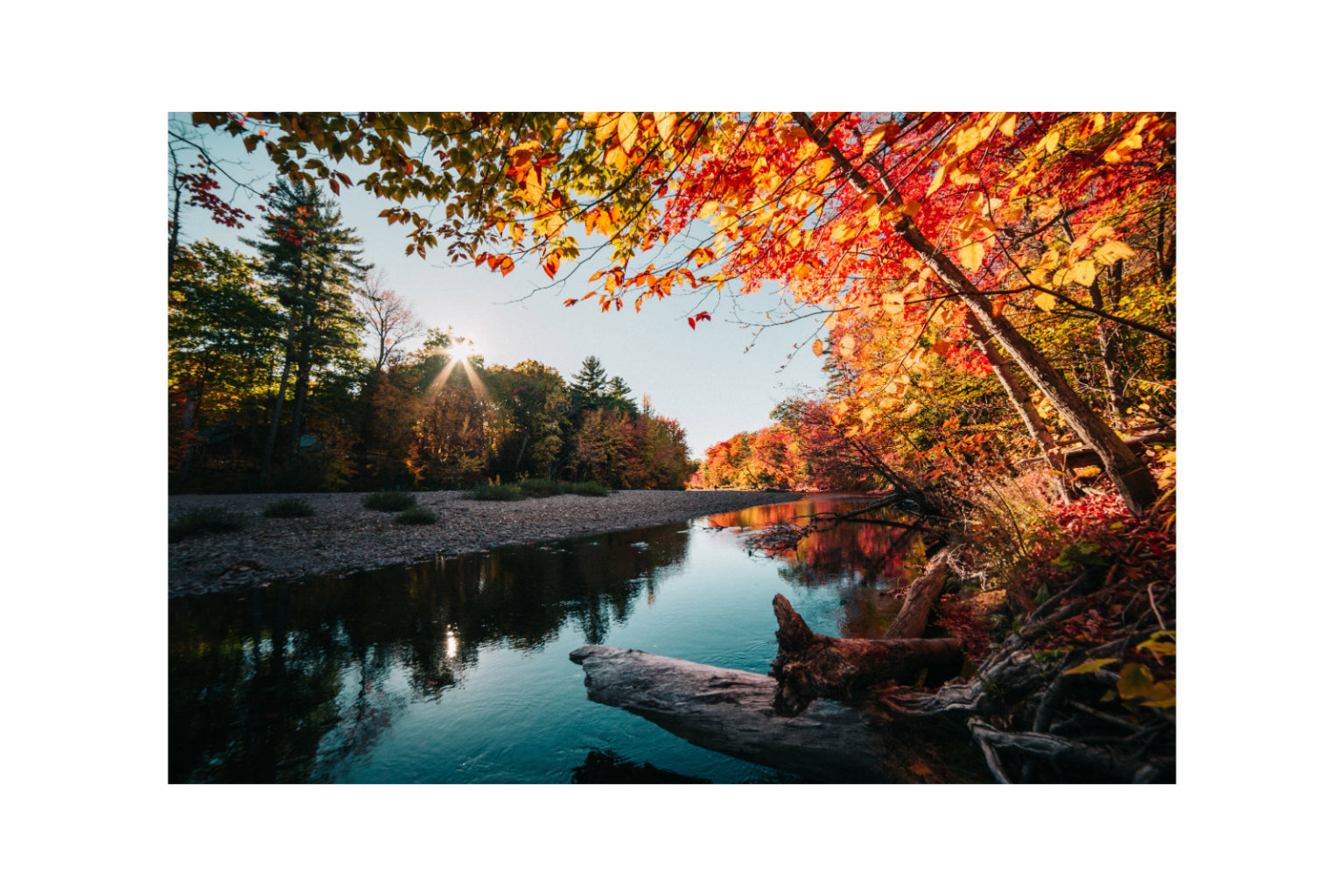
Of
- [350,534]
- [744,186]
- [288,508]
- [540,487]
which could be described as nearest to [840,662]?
[744,186]

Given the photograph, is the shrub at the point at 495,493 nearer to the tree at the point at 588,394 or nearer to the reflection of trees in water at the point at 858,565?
the tree at the point at 588,394

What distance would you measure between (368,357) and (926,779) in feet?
21.6

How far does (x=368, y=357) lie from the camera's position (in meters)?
5.24

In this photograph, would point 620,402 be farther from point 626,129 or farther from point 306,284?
point 626,129

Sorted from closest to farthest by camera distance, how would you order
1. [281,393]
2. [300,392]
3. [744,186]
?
[744,186], [281,393], [300,392]

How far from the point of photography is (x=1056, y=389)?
2453 millimetres

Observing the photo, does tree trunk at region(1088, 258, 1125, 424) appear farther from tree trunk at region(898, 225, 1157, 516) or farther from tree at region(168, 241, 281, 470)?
tree at region(168, 241, 281, 470)

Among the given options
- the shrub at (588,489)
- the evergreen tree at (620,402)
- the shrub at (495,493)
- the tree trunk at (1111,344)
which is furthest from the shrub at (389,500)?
the tree trunk at (1111,344)

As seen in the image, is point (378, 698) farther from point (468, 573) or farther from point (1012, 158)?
point (1012, 158)

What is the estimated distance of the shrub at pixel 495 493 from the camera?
36.2 feet

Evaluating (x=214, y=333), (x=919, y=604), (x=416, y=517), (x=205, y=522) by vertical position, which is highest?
(x=214, y=333)

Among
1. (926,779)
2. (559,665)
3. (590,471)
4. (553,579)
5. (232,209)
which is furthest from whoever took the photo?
(590,471)

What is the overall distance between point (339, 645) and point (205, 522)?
3.38 meters
